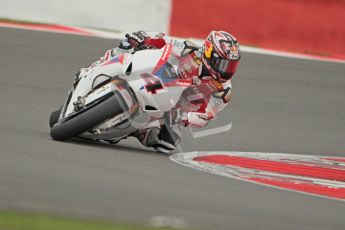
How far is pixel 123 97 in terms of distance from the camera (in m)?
9.23

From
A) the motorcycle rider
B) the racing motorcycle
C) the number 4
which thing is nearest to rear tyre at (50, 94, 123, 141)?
the racing motorcycle

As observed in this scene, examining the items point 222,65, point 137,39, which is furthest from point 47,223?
point 137,39

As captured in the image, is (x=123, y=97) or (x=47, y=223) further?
(x=123, y=97)

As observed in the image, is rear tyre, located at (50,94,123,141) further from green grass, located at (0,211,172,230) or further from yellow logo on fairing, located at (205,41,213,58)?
green grass, located at (0,211,172,230)

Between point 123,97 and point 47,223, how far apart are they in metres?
3.42

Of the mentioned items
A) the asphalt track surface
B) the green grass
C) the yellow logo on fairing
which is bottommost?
the green grass

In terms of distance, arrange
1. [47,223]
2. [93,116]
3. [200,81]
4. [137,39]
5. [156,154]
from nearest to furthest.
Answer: [47,223], [93,116], [200,81], [156,154], [137,39]

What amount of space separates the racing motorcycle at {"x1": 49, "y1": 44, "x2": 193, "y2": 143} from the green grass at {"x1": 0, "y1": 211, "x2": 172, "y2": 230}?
312 centimetres

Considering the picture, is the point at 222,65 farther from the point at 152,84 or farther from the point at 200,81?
the point at 152,84

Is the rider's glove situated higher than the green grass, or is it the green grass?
the rider's glove

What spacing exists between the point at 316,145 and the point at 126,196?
5087 millimetres

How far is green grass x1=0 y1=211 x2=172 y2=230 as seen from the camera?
5.75m

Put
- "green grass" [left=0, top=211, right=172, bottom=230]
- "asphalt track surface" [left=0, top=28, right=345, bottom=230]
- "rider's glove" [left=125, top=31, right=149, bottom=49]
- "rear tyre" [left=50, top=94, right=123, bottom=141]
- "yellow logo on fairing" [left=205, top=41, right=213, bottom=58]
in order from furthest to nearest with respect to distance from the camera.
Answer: "rider's glove" [left=125, top=31, right=149, bottom=49]
"yellow logo on fairing" [left=205, top=41, right=213, bottom=58]
"rear tyre" [left=50, top=94, right=123, bottom=141]
"asphalt track surface" [left=0, top=28, right=345, bottom=230]
"green grass" [left=0, top=211, right=172, bottom=230]

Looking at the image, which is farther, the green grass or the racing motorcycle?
the racing motorcycle
